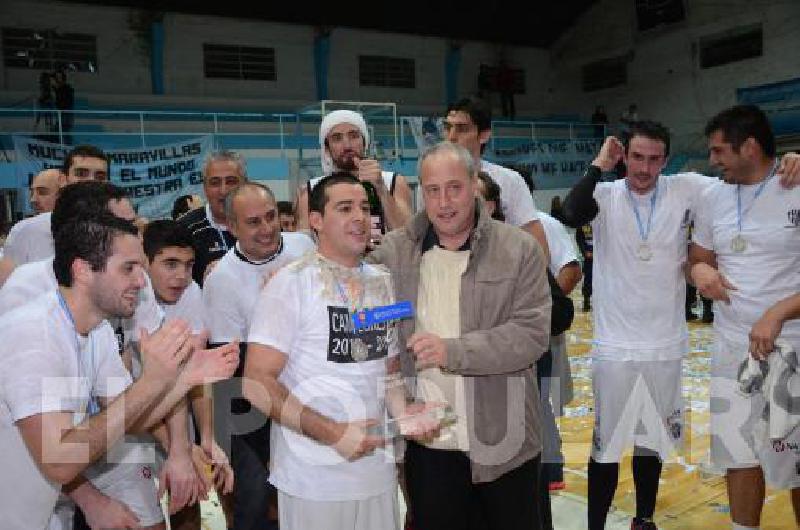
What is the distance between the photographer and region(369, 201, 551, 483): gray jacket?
280 cm

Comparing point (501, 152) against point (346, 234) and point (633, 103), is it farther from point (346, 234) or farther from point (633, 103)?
point (346, 234)

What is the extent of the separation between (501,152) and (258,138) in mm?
7238

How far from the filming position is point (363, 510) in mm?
2734

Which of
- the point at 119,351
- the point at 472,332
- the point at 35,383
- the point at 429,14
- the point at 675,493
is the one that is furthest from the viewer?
the point at 429,14

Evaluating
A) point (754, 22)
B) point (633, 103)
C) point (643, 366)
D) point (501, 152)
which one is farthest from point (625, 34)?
point (643, 366)

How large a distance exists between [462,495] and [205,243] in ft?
8.07

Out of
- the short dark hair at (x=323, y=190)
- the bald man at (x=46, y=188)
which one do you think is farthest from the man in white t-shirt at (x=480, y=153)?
the bald man at (x=46, y=188)

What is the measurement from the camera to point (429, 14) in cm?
2314

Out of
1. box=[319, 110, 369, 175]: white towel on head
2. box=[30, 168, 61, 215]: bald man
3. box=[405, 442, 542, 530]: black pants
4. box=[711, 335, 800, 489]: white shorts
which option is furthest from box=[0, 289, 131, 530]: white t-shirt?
box=[711, 335, 800, 489]: white shorts

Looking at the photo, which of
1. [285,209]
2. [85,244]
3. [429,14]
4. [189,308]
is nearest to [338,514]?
[85,244]

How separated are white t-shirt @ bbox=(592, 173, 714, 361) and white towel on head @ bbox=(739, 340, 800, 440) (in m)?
0.48

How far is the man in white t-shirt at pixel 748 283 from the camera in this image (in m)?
3.71

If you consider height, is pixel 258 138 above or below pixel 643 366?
above

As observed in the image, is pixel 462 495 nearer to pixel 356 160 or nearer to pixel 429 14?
pixel 356 160
